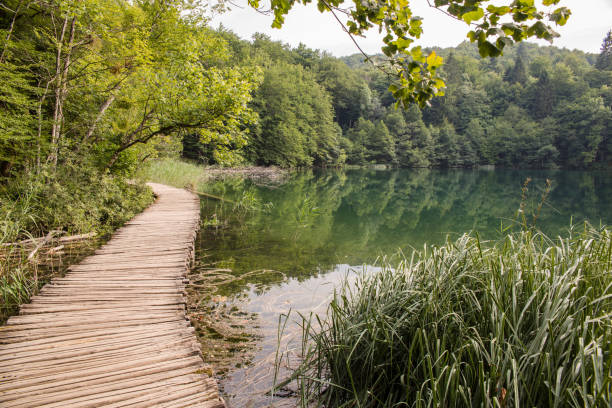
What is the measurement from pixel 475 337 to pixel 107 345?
2.78 meters

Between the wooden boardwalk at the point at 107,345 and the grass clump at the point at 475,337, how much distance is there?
936mm

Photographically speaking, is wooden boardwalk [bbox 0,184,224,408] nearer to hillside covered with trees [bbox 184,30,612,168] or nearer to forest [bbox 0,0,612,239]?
forest [bbox 0,0,612,239]

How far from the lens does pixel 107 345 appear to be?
2643mm

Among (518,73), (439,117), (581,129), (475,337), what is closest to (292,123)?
(439,117)

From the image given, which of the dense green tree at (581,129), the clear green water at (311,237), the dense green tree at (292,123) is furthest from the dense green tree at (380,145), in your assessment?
the clear green water at (311,237)

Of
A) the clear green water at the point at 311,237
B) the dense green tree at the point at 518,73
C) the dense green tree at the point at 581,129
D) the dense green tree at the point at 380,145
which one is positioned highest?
the dense green tree at the point at 518,73

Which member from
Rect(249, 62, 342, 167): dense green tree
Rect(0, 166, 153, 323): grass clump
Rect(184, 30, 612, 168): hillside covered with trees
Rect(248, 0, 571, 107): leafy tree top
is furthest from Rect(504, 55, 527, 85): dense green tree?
Rect(248, 0, 571, 107): leafy tree top

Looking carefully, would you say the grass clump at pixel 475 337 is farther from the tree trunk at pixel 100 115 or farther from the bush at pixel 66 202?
the tree trunk at pixel 100 115

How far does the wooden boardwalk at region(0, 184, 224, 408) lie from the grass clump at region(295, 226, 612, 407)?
0.94 meters

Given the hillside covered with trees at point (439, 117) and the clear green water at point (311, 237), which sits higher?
the hillside covered with trees at point (439, 117)

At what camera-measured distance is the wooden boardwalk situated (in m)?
2.11

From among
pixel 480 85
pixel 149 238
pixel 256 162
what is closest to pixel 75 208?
pixel 149 238

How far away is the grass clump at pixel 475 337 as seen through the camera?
6.00ft

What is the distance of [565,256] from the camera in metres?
2.74
